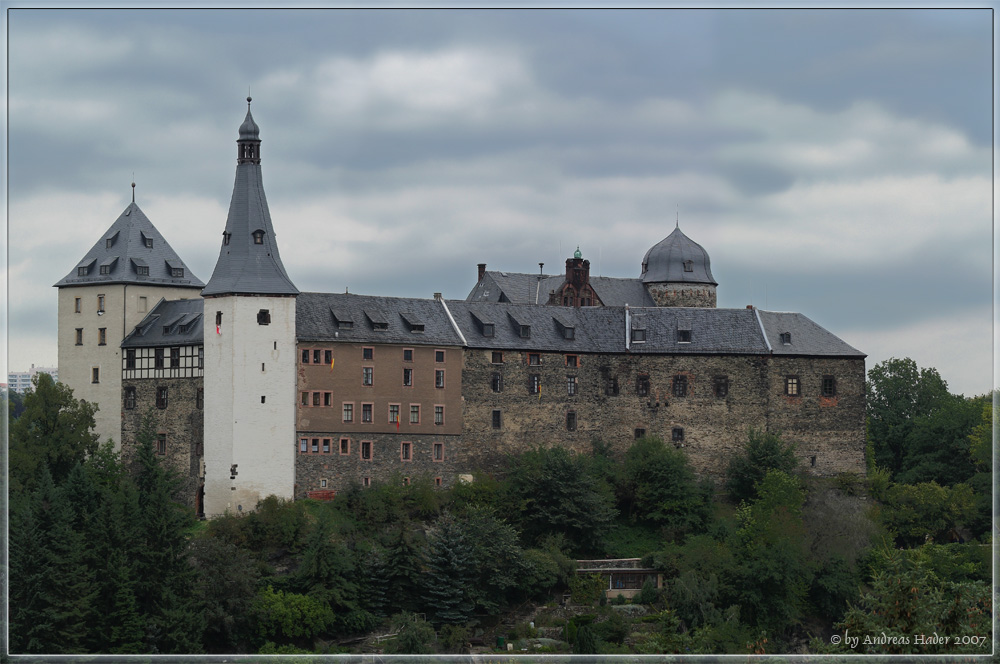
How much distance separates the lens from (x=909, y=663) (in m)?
23.4

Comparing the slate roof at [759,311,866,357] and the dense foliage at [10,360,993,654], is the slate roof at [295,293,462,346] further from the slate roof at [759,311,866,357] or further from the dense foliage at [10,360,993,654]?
the slate roof at [759,311,866,357]

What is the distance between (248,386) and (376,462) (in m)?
5.98

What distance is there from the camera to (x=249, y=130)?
59.5 metres

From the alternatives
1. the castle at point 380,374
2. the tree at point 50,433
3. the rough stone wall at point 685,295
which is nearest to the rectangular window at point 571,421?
the castle at point 380,374

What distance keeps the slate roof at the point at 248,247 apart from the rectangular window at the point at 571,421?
519 inches

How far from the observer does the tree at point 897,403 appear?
239ft

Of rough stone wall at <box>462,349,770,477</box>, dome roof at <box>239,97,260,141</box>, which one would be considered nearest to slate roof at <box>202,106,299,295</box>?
dome roof at <box>239,97,260,141</box>

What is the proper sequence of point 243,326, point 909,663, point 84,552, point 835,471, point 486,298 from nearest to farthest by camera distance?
1. point 909,663
2. point 84,552
3. point 243,326
4. point 835,471
5. point 486,298

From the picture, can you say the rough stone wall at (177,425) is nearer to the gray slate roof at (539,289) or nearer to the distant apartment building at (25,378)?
the distant apartment building at (25,378)

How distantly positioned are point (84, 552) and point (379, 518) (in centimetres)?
1114

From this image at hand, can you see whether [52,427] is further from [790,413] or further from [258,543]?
[790,413]

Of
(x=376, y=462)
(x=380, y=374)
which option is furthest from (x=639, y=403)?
(x=376, y=462)

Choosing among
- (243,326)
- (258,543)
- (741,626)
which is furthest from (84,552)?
(741,626)

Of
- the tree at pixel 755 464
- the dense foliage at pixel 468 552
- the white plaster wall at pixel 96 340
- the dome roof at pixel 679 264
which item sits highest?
the dome roof at pixel 679 264
